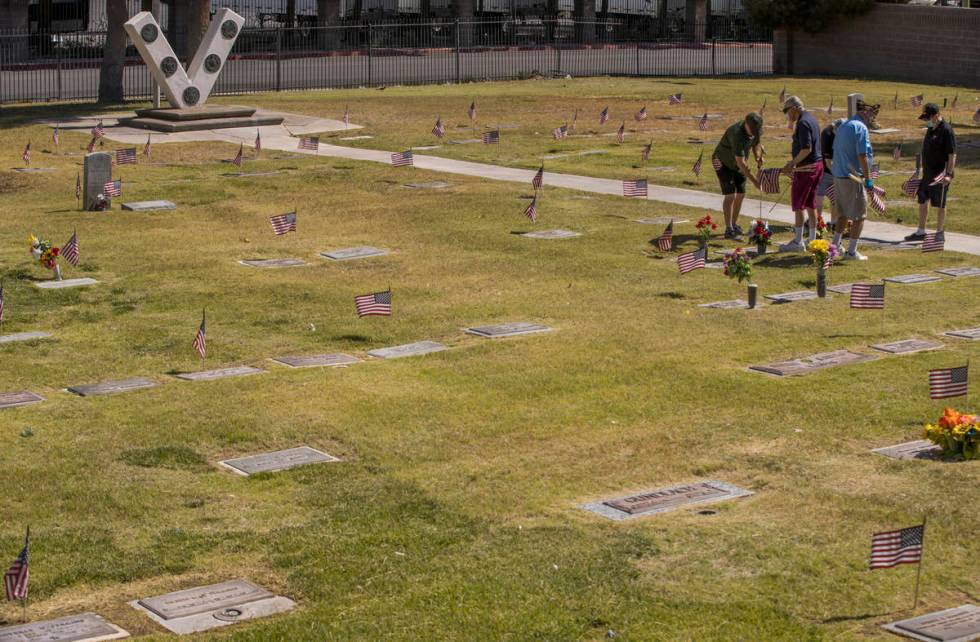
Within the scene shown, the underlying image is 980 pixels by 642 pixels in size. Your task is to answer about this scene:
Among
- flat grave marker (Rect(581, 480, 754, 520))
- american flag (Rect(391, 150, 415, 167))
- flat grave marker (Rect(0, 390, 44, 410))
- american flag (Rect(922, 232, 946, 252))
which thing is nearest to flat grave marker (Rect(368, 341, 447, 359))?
flat grave marker (Rect(0, 390, 44, 410))

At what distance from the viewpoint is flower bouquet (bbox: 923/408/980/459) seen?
401 inches

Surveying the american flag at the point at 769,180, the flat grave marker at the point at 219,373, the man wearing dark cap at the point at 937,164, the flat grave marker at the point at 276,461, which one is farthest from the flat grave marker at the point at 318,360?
the man wearing dark cap at the point at 937,164

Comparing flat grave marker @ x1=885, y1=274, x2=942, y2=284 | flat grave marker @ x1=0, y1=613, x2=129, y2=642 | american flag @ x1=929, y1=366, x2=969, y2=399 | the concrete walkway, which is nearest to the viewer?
flat grave marker @ x1=0, y1=613, x2=129, y2=642

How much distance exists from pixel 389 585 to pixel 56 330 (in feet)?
23.6

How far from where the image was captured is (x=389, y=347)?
13.6 meters

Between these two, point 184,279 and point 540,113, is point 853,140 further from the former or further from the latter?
point 540,113

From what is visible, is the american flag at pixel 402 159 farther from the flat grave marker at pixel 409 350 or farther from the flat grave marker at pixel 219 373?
Result: the flat grave marker at pixel 219 373

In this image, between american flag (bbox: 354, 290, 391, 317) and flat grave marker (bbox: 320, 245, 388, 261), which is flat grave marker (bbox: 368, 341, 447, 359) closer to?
american flag (bbox: 354, 290, 391, 317)

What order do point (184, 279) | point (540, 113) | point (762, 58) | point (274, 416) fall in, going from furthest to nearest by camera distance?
point (762, 58) → point (540, 113) → point (184, 279) → point (274, 416)

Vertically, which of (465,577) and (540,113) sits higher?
(540,113)

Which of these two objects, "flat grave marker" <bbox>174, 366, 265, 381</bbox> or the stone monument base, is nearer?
"flat grave marker" <bbox>174, 366, 265, 381</bbox>

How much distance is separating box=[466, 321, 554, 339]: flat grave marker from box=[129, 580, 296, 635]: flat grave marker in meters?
6.04

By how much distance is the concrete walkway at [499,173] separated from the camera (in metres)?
19.8

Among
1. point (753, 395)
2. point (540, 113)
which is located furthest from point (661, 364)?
point (540, 113)
